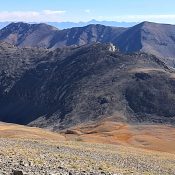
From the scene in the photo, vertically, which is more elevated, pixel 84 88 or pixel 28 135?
pixel 28 135

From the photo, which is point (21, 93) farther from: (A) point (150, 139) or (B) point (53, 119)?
(A) point (150, 139)

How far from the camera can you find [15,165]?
66.4 ft

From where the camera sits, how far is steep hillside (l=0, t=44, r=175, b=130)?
9362cm

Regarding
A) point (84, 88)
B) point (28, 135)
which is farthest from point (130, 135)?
point (84, 88)

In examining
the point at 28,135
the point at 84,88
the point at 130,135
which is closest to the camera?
the point at 28,135

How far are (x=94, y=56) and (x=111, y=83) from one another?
1682cm

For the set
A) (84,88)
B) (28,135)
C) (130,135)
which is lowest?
(130,135)

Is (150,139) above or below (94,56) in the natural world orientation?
below

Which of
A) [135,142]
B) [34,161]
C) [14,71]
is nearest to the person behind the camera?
[34,161]

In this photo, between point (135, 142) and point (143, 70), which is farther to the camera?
point (143, 70)

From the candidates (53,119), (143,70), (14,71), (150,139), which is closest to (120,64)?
(143,70)

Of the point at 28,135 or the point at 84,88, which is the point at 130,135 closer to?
the point at 28,135

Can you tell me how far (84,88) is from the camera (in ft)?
343

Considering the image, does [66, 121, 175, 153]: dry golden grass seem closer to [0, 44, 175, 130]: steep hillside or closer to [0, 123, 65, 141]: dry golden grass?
[0, 123, 65, 141]: dry golden grass
